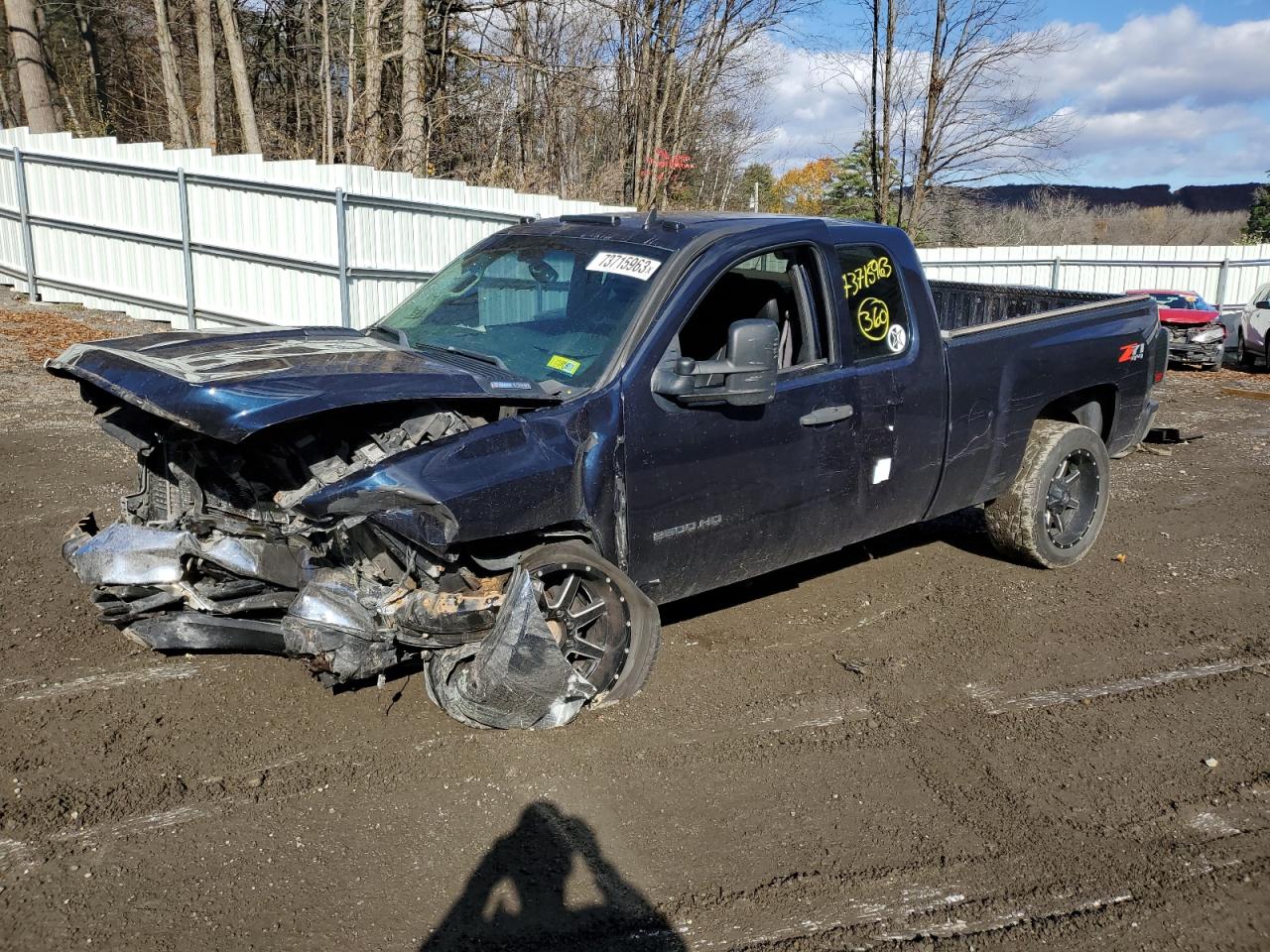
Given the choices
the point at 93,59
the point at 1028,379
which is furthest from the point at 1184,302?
the point at 93,59

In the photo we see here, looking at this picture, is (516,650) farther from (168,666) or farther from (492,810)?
(168,666)

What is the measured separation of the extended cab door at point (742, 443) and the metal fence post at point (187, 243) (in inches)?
449

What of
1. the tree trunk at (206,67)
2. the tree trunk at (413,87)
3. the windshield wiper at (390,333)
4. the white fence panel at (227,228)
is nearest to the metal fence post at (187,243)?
the white fence panel at (227,228)

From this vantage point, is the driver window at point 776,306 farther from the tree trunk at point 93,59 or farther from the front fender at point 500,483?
the tree trunk at point 93,59

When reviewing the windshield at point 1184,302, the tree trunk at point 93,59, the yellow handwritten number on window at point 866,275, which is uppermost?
the tree trunk at point 93,59

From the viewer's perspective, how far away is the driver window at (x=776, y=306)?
16.2 ft

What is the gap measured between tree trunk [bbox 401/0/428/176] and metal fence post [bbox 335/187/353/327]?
6395mm

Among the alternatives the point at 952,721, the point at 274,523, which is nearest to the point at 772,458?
the point at 952,721

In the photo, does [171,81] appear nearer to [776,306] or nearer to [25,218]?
[25,218]

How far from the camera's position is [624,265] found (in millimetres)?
4668

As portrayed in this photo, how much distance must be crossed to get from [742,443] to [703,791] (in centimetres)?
143

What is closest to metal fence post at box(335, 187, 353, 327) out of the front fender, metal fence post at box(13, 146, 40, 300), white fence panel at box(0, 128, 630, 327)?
white fence panel at box(0, 128, 630, 327)

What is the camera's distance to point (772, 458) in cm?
464

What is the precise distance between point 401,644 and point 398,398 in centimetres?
88
